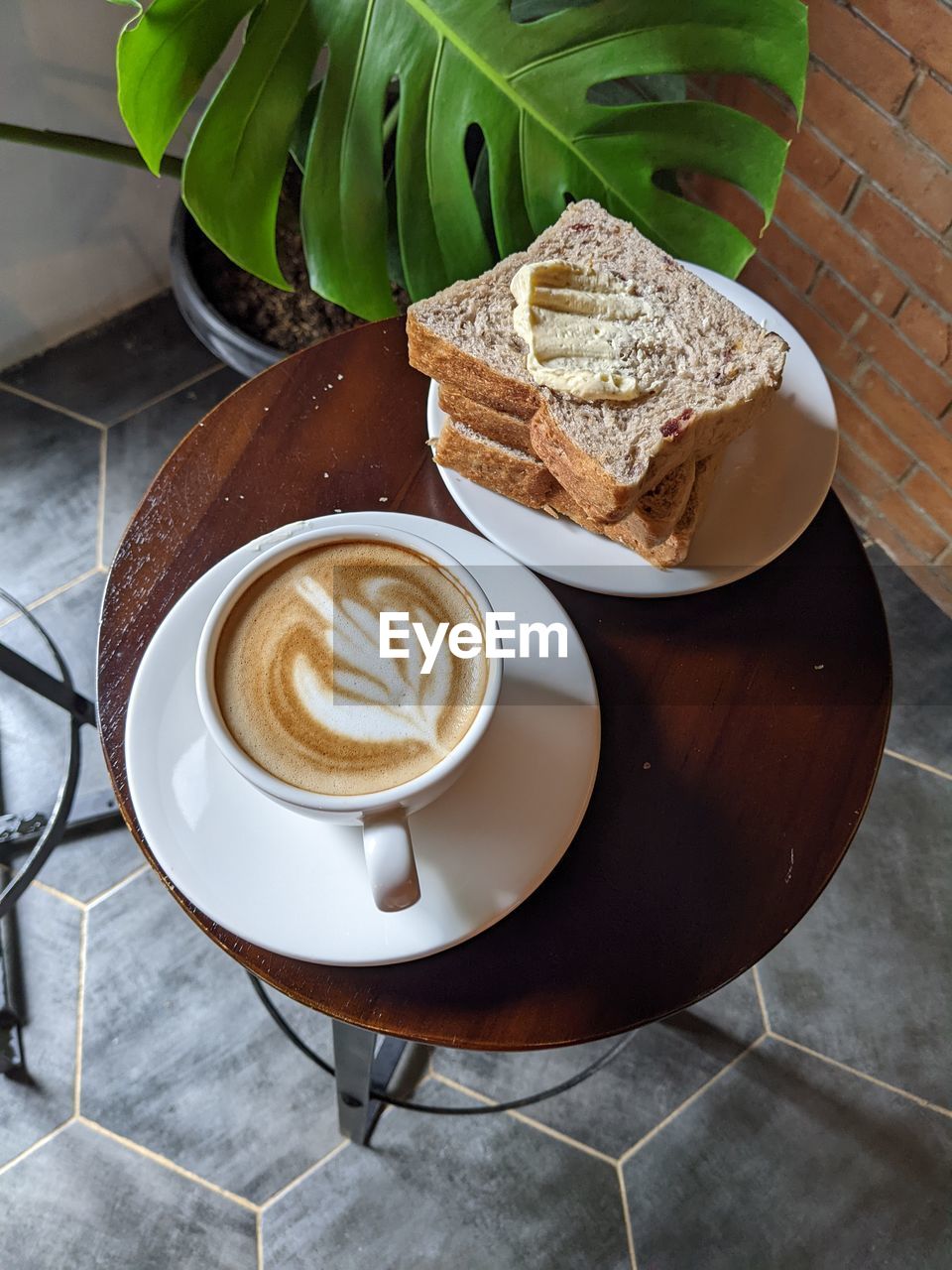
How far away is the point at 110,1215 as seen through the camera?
1183mm

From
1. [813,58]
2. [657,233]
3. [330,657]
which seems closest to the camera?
[330,657]

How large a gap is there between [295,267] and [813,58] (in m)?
0.70

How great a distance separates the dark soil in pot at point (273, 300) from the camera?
131cm

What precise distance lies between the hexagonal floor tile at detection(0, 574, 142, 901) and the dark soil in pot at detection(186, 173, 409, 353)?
0.49 meters

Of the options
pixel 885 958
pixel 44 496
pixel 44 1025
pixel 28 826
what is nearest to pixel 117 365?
pixel 44 496

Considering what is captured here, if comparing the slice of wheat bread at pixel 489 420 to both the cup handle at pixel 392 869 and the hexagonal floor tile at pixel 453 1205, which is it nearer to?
the cup handle at pixel 392 869

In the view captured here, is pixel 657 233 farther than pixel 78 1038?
No

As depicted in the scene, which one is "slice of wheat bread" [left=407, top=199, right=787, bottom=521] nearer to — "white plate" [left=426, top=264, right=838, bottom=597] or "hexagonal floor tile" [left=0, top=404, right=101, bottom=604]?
"white plate" [left=426, top=264, right=838, bottom=597]

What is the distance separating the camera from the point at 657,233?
0.93m

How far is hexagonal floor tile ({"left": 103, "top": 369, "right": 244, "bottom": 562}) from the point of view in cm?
159

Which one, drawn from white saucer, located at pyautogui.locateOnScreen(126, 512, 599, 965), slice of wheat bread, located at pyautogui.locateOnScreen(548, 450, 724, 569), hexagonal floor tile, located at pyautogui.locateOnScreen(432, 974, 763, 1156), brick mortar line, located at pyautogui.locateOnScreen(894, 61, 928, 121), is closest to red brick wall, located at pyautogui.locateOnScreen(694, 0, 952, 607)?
brick mortar line, located at pyautogui.locateOnScreen(894, 61, 928, 121)

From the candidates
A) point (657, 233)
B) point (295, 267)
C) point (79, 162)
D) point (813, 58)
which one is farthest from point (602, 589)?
point (79, 162)

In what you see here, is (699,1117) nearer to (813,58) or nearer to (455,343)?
(455,343)

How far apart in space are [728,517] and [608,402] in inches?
5.6
